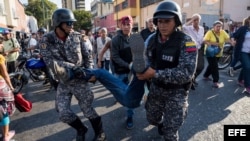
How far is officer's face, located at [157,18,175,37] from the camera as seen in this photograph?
2355mm

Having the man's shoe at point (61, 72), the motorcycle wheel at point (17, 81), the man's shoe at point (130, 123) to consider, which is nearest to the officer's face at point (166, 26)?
the man's shoe at point (61, 72)

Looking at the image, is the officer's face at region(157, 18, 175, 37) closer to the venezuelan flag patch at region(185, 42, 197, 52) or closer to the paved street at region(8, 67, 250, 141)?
the venezuelan flag patch at region(185, 42, 197, 52)

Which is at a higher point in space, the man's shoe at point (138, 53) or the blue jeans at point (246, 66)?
the man's shoe at point (138, 53)

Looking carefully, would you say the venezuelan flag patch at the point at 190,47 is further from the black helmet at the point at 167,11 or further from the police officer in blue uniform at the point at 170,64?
the black helmet at the point at 167,11

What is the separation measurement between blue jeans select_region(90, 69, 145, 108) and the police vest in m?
0.28

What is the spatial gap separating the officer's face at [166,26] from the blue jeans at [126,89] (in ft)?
1.85

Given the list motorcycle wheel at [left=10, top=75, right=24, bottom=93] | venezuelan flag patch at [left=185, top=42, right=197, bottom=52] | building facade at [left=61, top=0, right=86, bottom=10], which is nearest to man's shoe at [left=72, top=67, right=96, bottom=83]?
venezuelan flag patch at [left=185, top=42, right=197, bottom=52]

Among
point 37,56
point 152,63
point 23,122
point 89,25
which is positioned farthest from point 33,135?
point 89,25

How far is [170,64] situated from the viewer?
2.41 meters

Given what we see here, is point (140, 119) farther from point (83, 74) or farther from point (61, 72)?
point (61, 72)

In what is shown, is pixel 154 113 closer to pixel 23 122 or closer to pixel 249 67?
pixel 23 122

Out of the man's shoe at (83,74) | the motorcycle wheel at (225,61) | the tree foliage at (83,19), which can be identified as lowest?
the motorcycle wheel at (225,61)

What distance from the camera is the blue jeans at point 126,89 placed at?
2.57 metres

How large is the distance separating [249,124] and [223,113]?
0.59 meters
